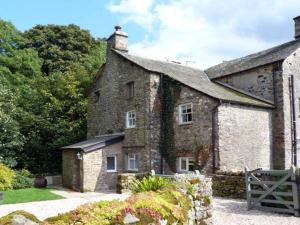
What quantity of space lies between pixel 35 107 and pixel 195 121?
699 inches

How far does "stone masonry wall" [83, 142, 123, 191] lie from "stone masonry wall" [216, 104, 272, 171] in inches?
304

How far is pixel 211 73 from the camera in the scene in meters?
27.0

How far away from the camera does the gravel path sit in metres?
10.5

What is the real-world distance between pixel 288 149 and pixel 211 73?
877cm

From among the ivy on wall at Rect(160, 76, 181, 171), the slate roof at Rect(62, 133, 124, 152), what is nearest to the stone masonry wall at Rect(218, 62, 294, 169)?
the ivy on wall at Rect(160, 76, 181, 171)

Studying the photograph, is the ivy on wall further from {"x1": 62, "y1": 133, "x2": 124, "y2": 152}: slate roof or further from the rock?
the rock

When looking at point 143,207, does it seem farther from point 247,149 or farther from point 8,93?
point 8,93

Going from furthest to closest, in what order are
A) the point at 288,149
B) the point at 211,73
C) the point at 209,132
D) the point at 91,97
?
the point at 91,97, the point at 211,73, the point at 288,149, the point at 209,132

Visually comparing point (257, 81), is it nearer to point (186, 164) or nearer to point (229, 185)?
point (186, 164)

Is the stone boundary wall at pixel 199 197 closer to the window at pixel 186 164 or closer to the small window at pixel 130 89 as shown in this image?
the window at pixel 186 164

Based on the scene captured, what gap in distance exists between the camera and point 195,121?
1981 cm

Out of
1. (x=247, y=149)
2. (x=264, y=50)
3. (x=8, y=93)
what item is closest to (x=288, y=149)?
(x=247, y=149)

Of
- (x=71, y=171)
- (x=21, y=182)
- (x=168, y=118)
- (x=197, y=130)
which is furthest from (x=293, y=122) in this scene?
(x=21, y=182)

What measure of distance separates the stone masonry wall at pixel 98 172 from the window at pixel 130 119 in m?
1.92
